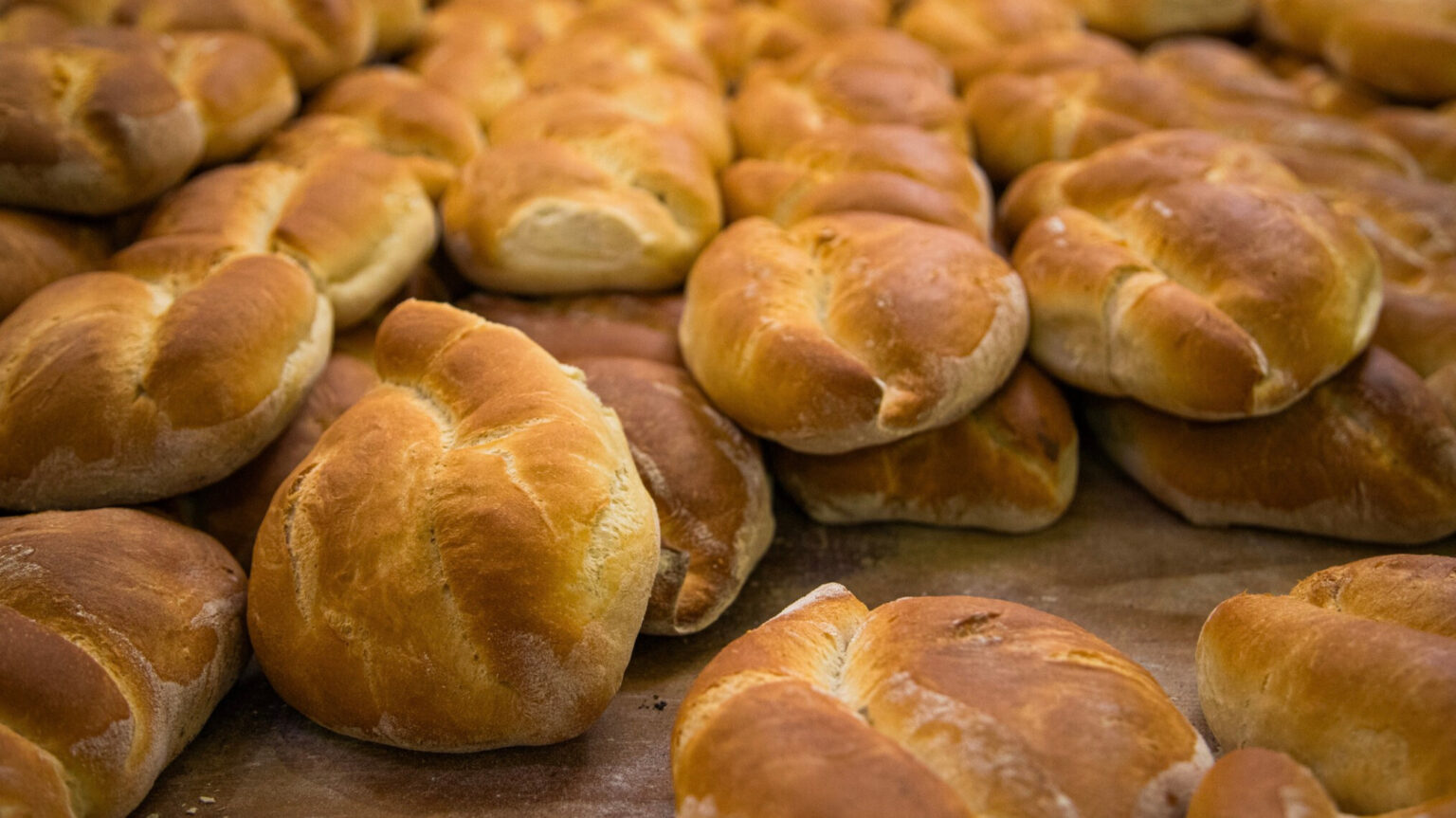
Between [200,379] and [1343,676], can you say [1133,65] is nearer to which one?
[1343,676]

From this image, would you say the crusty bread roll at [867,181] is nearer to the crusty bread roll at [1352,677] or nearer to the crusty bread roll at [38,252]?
the crusty bread roll at [1352,677]

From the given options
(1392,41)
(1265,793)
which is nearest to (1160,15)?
(1392,41)

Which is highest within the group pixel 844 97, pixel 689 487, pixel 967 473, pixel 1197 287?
pixel 844 97

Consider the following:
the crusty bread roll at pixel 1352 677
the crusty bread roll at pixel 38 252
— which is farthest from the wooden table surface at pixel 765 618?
the crusty bread roll at pixel 38 252

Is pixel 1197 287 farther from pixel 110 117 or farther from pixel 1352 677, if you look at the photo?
pixel 110 117

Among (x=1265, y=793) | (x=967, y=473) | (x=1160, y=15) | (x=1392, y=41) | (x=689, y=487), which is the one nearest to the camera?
(x=1265, y=793)

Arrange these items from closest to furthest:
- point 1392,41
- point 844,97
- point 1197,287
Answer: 1. point 1197,287
2. point 844,97
3. point 1392,41

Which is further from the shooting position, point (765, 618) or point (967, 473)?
point (967, 473)
